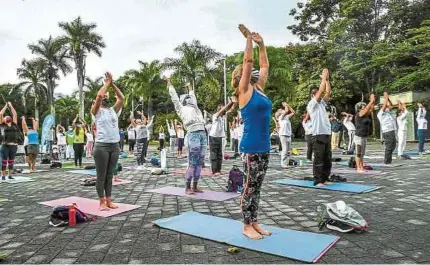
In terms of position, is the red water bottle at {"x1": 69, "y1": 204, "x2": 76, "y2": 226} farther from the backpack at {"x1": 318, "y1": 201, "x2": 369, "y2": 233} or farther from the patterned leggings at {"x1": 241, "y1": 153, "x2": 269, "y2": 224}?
the backpack at {"x1": 318, "y1": 201, "x2": 369, "y2": 233}

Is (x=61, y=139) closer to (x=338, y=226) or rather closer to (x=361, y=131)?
(x=361, y=131)

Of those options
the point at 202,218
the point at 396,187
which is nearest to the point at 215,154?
the point at 396,187

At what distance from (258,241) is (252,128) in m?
1.24

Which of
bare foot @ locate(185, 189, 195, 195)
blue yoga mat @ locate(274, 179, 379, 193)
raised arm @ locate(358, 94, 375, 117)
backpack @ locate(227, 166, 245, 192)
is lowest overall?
bare foot @ locate(185, 189, 195, 195)

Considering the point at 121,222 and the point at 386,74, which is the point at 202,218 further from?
the point at 386,74

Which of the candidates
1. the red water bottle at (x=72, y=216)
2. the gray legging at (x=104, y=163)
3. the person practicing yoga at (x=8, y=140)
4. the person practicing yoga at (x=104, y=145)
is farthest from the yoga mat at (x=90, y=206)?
the person practicing yoga at (x=8, y=140)

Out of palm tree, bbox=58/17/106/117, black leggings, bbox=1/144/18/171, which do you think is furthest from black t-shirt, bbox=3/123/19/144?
palm tree, bbox=58/17/106/117

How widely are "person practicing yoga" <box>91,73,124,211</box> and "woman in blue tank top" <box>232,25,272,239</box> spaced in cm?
251

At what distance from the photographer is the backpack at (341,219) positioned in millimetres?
4324

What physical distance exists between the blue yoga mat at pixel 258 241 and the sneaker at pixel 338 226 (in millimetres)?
292

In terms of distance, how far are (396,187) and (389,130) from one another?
4294 mm

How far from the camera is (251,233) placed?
4.19 meters

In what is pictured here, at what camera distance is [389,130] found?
36.7 feet

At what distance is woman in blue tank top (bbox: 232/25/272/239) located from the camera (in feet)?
13.4
